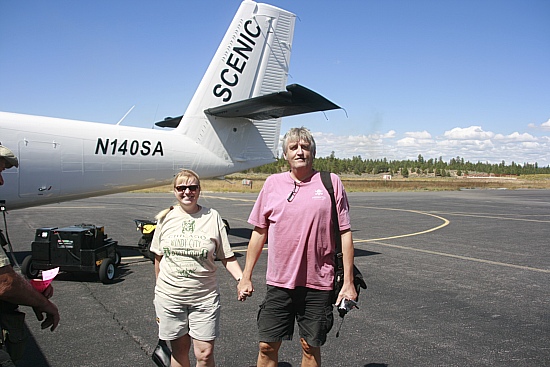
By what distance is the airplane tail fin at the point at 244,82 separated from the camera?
10516 millimetres

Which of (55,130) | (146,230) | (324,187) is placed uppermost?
(55,130)

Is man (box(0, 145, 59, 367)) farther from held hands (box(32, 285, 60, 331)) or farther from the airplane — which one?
the airplane

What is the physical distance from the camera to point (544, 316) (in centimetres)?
530

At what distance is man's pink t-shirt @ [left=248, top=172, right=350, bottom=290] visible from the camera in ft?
9.97

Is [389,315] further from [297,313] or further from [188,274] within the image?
[188,274]

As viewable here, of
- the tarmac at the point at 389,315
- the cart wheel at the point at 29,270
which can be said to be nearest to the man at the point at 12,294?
the tarmac at the point at 389,315

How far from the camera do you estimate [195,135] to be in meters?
10.3

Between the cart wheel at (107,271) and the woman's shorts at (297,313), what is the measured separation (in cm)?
415

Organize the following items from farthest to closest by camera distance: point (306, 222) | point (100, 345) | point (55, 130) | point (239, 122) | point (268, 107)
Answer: point (239, 122) → point (268, 107) → point (55, 130) → point (100, 345) → point (306, 222)

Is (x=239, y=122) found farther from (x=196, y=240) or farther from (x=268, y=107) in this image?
(x=196, y=240)

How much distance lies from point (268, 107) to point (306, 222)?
6.52 meters

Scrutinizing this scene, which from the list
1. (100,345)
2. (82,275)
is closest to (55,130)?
(82,275)

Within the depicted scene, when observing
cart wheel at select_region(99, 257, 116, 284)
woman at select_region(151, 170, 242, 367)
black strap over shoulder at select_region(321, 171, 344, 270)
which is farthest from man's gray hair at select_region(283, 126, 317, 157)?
cart wheel at select_region(99, 257, 116, 284)

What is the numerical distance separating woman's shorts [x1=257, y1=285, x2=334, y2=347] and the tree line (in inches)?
4058
